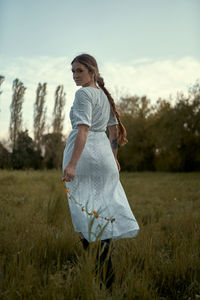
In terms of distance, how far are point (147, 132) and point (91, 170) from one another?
30437mm

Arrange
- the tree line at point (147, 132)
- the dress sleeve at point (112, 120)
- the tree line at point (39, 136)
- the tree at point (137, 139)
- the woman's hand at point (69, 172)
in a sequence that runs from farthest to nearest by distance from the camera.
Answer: the tree at point (137, 139), the tree line at point (147, 132), the tree line at point (39, 136), the dress sleeve at point (112, 120), the woman's hand at point (69, 172)

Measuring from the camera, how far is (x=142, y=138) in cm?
3306

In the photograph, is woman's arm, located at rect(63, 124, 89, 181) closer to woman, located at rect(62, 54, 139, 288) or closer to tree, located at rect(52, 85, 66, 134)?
woman, located at rect(62, 54, 139, 288)

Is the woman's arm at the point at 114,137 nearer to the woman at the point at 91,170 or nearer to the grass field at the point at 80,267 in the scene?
the woman at the point at 91,170

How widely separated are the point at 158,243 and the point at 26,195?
4958 millimetres

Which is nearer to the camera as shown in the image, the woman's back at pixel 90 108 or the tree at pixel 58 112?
the woman's back at pixel 90 108

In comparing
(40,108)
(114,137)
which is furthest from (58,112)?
(114,137)

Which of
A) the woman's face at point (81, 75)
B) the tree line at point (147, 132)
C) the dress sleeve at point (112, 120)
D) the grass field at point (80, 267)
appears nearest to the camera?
the grass field at point (80, 267)

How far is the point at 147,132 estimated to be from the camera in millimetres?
32219

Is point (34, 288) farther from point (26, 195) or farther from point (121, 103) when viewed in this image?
point (121, 103)

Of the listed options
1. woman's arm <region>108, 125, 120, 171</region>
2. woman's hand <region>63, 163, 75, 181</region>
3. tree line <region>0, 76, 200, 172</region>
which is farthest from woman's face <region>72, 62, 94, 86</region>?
tree line <region>0, 76, 200, 172</region>

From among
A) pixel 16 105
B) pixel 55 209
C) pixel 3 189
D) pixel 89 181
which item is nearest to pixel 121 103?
pixel 16 105

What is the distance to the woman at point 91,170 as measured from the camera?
7.27 feet

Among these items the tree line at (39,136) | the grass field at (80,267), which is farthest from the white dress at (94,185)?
the tree line at (39,136)
